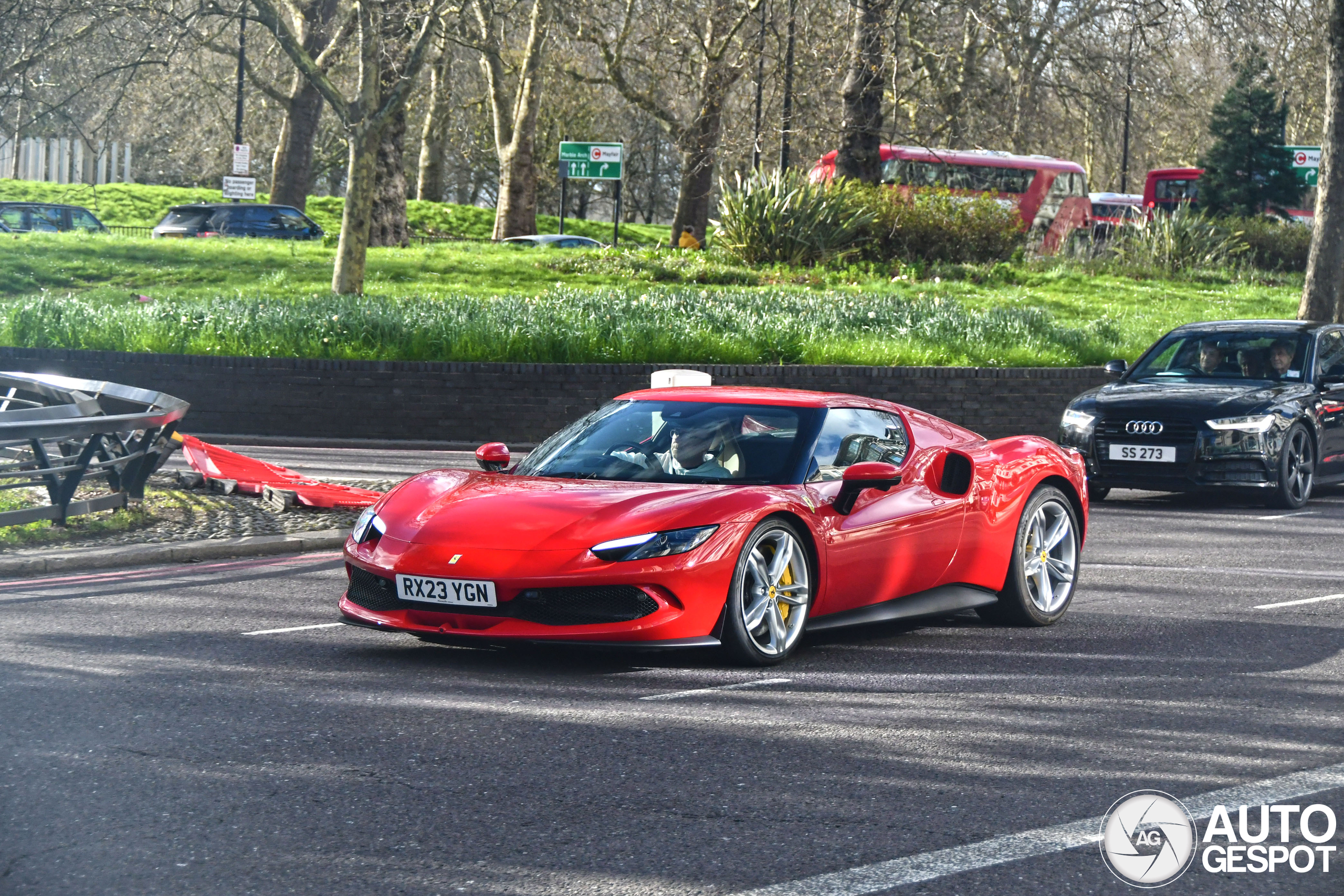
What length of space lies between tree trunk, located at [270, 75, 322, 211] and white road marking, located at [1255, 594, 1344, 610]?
36746 millimetres

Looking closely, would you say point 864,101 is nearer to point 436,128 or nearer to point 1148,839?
Result: point 1148,839

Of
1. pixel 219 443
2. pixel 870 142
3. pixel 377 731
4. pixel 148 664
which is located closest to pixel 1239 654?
pixel 377 731

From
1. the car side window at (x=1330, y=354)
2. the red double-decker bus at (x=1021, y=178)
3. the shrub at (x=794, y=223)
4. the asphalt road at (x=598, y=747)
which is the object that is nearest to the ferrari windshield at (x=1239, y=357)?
the car side window at (x=1330, y=354)

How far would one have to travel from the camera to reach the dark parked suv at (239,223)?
1609 inches

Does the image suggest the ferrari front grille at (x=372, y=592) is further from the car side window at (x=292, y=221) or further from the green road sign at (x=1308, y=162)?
the green road sign at (x=1308, y=162)

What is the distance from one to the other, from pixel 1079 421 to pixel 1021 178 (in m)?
37.1

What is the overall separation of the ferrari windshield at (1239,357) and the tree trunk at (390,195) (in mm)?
21763

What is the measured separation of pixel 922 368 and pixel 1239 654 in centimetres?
1199

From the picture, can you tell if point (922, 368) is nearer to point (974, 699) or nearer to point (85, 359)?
point (85, 359)

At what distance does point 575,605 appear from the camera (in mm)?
6797

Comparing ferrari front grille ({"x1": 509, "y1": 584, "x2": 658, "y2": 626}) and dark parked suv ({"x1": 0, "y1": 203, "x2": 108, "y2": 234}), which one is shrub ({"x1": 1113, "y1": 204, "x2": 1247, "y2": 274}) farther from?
ferrari front grille ({"x1": 509, "y1": 584, "x2": 658, "y2": 626})

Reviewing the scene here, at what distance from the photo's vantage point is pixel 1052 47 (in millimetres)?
35188

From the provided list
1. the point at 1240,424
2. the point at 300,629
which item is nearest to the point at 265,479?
the point at 300,629

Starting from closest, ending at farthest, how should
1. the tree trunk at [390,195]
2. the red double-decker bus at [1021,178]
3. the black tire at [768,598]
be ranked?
the black tire at [768,598] → the tree trunk at [390,195] → the red double-decker bus at [1021,178]
